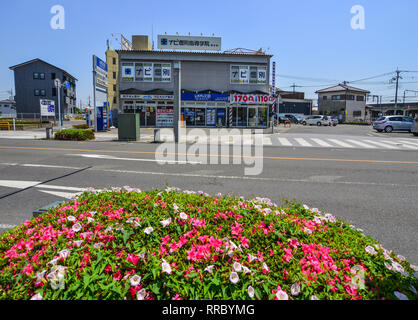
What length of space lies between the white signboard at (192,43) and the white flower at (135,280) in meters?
34.5

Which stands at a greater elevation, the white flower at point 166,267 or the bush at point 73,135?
the bush at point 73,135

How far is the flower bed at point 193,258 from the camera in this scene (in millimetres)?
1986

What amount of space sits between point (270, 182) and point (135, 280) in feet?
19.7

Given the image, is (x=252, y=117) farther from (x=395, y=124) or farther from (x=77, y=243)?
(x=77, y=243)

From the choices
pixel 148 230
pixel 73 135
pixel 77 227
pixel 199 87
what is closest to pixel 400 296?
pixel 148 230

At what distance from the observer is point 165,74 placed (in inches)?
1310

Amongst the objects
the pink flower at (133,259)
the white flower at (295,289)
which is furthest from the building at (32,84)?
the white flower at (295,289)

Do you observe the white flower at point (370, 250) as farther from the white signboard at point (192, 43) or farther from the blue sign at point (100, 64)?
the white signboard at point (192, 43)

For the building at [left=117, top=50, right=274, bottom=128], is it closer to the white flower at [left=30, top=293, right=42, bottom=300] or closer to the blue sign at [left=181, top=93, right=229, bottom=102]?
the blue sign at [left=181, top=93, right=229, bottom=102]

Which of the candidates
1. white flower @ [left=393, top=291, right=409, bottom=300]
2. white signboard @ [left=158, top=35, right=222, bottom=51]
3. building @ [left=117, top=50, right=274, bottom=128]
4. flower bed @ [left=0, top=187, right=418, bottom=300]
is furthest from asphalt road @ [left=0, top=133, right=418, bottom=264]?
white signboard @ [left=158, top=35, right=222, bottom=51]

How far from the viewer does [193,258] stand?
7.47 ft

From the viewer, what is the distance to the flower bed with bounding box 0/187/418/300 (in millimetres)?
1986

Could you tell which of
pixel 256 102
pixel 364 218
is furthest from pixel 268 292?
pixel 256 102
